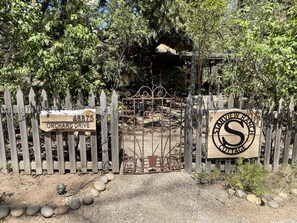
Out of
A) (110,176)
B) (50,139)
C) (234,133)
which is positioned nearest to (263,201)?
(234,133)

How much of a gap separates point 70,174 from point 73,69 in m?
1.68

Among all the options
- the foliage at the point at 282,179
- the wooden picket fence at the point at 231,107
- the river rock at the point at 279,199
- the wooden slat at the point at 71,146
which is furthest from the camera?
the wooden picket fence at the point at 231,107

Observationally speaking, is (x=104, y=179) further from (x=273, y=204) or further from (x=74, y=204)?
(x=273, y=204)

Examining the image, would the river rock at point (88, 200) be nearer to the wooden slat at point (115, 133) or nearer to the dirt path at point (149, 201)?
the dirt path at point (149, 201)

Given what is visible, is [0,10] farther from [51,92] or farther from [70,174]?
[70,174]

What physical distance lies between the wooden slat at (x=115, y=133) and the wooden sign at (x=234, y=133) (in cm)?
138

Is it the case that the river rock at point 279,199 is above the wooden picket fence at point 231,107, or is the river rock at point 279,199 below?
below

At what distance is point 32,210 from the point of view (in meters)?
2.85

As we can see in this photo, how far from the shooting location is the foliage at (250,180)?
321cm

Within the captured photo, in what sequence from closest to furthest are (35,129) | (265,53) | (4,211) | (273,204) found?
(4,211)
(273,204)
(265,53)
(35,129)

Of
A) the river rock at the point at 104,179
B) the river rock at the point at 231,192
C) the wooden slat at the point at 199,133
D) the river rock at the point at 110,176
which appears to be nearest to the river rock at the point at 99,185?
the river rock at the point at 104,179

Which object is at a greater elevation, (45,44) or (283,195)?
(45,44)

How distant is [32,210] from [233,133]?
287cm

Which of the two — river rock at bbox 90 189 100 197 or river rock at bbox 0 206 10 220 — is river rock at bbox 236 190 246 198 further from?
river rock at bbox 0 206 10 220
